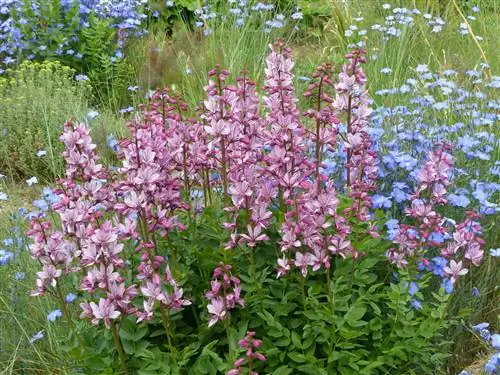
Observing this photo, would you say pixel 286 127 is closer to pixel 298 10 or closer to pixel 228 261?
pixel 228 261

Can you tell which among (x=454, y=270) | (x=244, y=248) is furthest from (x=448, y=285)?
(x=244, y=248)

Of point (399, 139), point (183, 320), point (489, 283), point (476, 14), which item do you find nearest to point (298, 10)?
point (476, 14)

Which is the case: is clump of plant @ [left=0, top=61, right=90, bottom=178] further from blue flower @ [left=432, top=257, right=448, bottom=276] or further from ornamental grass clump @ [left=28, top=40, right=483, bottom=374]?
blue flower @ [left=432, top=257, right=448, bottom=276]

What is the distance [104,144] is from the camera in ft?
10.6

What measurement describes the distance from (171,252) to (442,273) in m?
0.93

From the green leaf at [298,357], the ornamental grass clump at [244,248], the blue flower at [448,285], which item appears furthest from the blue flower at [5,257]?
the blue flower at [448,285]

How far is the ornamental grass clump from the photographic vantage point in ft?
6.81

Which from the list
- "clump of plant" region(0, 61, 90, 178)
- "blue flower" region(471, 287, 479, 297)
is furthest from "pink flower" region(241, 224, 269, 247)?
"clump of plant" region(0, 61, 90, 178)

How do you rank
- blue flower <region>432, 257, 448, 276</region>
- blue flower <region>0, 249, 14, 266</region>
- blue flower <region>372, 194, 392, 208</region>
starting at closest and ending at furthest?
1. blue flower <region>432, 257, 448, 276</region>
2. blue flower <region>372, 194, 392, 208</region>
3. blue flower <region>0, 249, 14, 266</region>

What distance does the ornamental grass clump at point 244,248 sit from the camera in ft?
6.81

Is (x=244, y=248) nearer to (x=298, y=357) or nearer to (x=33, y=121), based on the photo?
(x=298, y=357)

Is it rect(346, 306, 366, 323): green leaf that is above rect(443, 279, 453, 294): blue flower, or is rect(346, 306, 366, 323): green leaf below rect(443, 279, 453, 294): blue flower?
above

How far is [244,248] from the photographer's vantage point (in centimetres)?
225

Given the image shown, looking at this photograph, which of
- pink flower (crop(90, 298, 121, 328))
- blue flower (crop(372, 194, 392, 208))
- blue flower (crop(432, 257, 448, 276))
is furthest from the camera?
blue flower (crop(372, 194, 392, 208))
